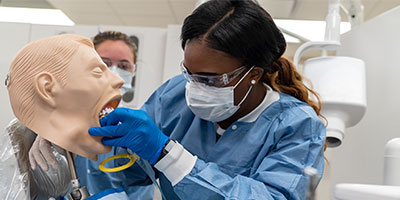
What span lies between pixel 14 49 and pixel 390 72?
8.21 feet

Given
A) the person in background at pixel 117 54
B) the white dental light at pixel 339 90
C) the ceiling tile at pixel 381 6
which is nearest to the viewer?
the white dental light at pixel 339 90

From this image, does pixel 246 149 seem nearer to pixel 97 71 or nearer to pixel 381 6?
pixel 97 71

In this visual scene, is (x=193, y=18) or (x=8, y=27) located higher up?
(x=193, y=18)

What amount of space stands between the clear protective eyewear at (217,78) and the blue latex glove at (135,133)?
0.23 meters

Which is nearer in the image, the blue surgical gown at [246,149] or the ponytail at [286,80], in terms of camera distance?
the blue surgical gown at [246,149]

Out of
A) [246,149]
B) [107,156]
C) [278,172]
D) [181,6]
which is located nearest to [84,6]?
[181,6]

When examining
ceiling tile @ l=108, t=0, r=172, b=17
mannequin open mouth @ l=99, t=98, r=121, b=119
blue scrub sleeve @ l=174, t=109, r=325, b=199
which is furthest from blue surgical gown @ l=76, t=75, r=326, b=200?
ceiling tile @ l=108, t=0, r=172, b=17

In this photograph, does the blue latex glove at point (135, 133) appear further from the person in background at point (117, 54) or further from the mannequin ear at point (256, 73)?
the person in background at point (117, 54)

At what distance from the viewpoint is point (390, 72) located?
5.70 ft

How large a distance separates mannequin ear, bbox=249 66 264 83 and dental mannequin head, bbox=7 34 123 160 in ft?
1.55

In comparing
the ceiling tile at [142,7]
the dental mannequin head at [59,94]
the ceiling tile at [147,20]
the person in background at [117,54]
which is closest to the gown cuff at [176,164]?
the dental mannequin head at [59,94]

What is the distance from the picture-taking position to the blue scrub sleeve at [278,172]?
100cm

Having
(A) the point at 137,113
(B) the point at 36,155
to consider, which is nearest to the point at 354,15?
(A) the point at 137,113

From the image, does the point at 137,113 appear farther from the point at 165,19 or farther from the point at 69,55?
the point at 165,19
